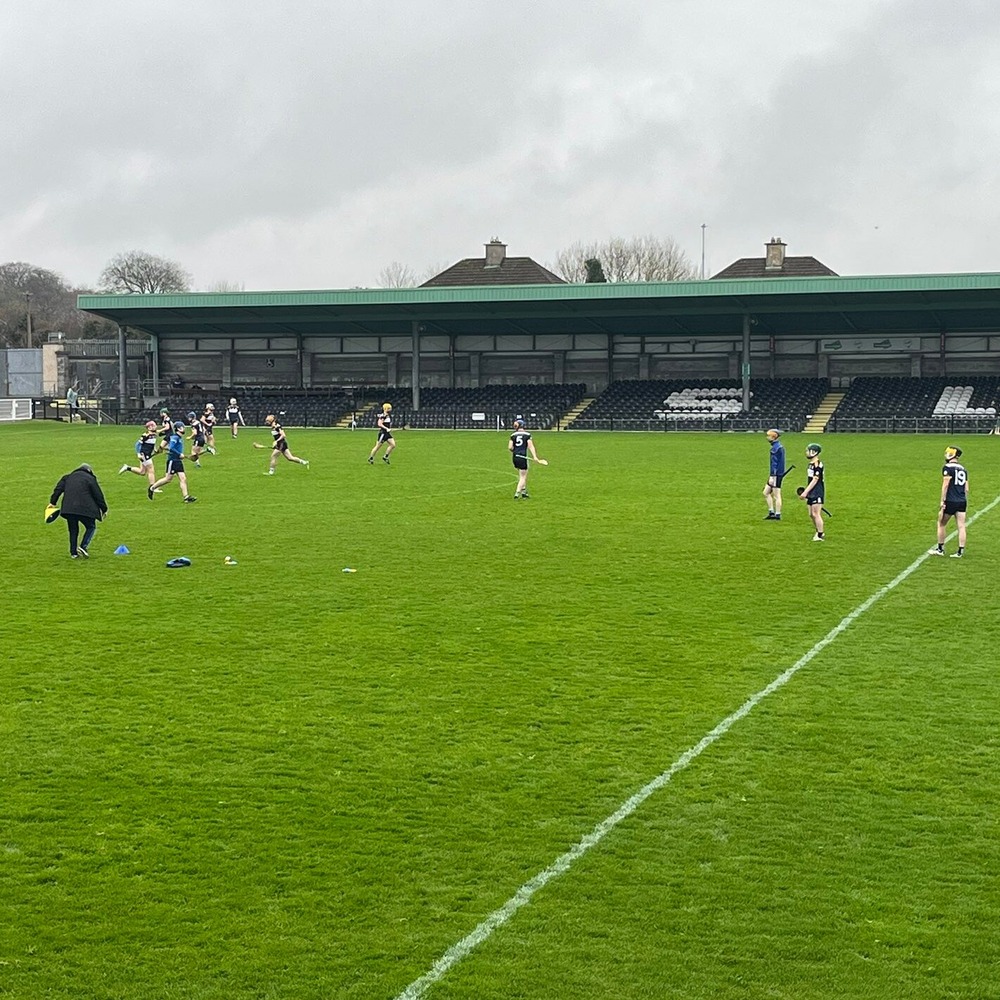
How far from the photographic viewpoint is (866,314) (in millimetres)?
69000

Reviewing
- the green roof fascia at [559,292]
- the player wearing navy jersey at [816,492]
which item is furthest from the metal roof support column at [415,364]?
the player wearing navy jersey at [816,492]

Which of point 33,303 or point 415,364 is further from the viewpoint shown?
point 33,303

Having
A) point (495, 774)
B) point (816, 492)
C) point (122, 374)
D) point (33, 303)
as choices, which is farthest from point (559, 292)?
point (33, 303)

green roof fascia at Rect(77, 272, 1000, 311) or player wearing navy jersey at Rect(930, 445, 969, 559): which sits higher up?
green roof fascia at Rect(77, 272, 1000, 311)

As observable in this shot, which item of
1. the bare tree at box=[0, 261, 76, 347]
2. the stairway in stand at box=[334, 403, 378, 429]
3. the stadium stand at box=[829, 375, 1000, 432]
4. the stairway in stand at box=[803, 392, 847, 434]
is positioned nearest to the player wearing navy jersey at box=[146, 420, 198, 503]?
the stairway in stand at box=[803, 392, 847, 434]

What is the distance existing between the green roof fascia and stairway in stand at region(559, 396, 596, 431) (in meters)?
6.55

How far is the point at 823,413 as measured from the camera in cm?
6694

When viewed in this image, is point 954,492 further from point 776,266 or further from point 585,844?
point 776,266

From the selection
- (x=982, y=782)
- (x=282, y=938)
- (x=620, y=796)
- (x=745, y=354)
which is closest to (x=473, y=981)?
(x=282, y=938)

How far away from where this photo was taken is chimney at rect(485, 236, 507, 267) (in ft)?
297

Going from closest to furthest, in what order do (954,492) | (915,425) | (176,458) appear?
(954,492)
(176,458)
(915,425)

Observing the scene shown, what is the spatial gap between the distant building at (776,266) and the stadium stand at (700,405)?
1624 centimetres

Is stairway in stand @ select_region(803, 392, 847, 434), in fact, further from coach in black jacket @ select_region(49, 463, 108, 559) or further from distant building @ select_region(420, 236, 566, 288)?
coach in black jacket @ select_region(49, 463, 108, 559)

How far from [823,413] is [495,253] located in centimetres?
3222
